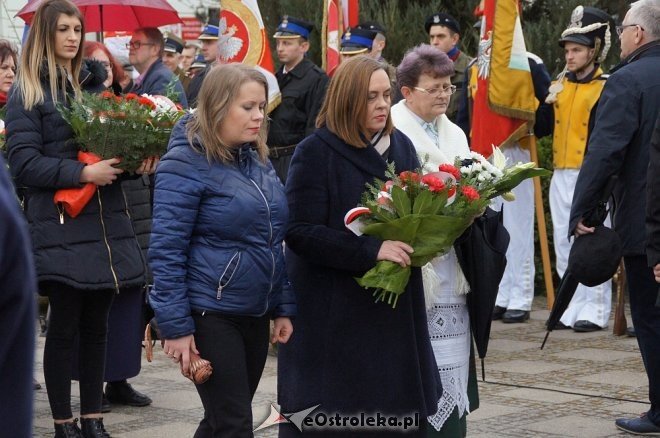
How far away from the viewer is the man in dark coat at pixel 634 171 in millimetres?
5996

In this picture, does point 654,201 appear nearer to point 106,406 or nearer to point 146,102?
point 146,102

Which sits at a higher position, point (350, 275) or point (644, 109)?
point (644, 109)

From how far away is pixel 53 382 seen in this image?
5824 mm

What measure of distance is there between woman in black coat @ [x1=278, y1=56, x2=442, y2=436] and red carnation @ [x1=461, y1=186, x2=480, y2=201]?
324 millimetres

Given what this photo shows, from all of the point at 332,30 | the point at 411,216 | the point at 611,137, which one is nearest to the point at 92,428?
the point at 411,216

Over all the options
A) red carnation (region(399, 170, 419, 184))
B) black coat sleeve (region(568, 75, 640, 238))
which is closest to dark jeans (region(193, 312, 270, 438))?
red carnation (region(399, 170, 419, 184))

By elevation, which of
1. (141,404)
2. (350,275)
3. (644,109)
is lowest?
(141,404)

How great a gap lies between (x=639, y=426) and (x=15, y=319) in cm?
487

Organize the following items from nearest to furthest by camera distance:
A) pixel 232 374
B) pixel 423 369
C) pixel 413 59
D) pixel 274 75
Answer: pixel 232 374 → pixel 423 369 → pixel 413 59 → pixel 274 75

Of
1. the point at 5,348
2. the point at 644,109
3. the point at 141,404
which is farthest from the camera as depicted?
the point at 141,404

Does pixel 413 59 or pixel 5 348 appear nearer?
pixel 5 348

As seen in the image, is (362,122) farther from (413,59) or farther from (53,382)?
(53,382)

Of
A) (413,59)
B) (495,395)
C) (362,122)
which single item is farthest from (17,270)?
(495,395)

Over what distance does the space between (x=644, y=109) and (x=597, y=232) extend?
2.21ft
